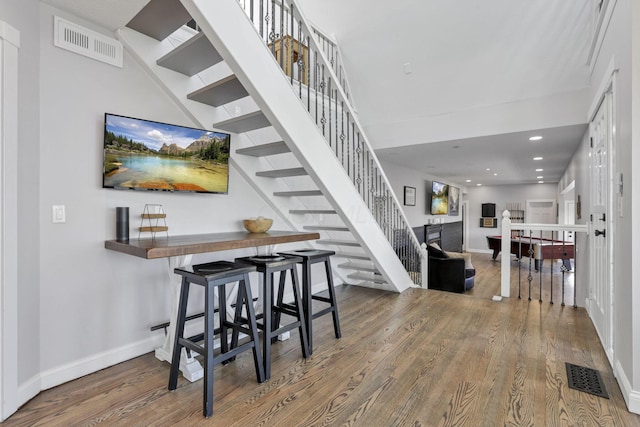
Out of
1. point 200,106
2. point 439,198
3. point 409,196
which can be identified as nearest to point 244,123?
point 200,106

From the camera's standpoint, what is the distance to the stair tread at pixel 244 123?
2.44m

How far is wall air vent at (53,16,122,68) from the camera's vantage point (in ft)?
6.76

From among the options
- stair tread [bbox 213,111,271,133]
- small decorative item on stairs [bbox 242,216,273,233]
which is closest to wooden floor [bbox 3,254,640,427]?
small decorative item on stairs [bbox 242,216,273,233]

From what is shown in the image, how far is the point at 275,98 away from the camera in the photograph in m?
2.27

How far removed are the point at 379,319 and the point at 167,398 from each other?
2072 mm

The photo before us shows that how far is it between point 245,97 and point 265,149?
0.47m

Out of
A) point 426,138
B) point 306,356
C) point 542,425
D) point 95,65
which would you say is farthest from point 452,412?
point 426,138

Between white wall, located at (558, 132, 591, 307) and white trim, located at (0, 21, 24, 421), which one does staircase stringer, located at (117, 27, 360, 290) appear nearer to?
white trim, located at (0, 21, 24, 421)

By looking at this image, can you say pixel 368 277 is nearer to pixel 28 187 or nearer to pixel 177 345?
pixel 177 345

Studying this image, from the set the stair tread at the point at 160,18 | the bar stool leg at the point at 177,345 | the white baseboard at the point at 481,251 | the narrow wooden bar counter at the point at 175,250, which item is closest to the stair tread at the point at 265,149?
the narrow wooden bar counter at the point at 175,250

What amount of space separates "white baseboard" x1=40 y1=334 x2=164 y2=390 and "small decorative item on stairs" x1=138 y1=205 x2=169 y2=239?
0.84m

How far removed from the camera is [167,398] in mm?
1938

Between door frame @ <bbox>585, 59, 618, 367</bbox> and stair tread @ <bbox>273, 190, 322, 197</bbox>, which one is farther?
stair tread @ <bbox>273, 190, 322, 197</bbox>

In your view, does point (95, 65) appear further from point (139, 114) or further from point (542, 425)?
point (542, 425)
